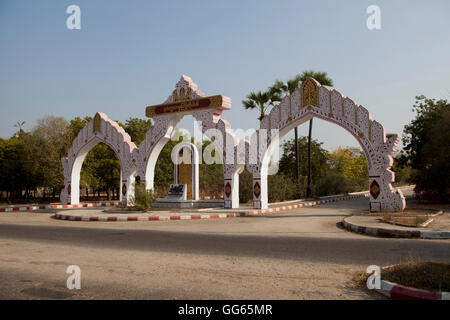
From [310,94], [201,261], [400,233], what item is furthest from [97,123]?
[400,233]

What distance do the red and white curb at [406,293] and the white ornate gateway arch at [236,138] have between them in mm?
11334

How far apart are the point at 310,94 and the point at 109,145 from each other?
41.1 feet

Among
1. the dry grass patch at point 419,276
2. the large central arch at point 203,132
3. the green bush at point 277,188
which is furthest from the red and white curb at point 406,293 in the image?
the green bush at point 277,188

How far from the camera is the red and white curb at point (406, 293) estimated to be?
4.00 metres

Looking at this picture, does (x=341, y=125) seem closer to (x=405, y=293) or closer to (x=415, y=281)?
(x=415, y=281)

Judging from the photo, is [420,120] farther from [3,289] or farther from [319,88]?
[3,289]

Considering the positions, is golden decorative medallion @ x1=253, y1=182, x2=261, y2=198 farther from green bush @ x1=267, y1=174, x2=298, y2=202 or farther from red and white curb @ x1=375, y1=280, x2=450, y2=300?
red and white curb @ x1=375, y1=280, x2=450, y2=300

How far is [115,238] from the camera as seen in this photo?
9516 mm

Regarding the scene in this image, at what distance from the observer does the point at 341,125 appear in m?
16.1

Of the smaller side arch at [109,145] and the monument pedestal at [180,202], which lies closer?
the monument pedestal at [180,202]

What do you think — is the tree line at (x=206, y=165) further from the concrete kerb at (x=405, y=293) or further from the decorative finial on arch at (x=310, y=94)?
the concrete kerb at (x=405, y=293)
